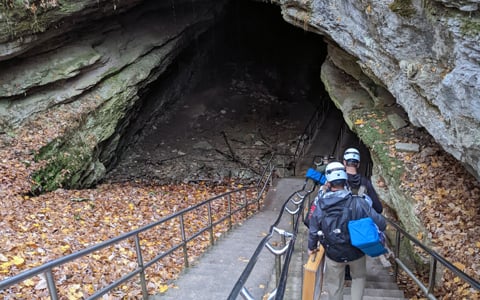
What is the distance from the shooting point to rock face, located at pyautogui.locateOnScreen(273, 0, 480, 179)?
4035mm

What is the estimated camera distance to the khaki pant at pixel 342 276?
3.36 meters

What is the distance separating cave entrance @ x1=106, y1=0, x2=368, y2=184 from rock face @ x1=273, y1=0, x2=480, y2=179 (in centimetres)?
663

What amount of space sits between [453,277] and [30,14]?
10.3m

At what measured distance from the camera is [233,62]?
19828 mm

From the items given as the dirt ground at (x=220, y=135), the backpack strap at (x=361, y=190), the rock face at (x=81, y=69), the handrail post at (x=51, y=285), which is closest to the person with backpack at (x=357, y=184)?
the backpack strap at (x=361, y=190)

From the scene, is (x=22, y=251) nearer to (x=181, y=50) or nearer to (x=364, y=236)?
(x=364, y=236)

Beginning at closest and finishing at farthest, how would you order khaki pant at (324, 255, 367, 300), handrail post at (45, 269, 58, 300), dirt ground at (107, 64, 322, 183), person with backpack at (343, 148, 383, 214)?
1. handrail post at (45, 269, 58, 300)
2. khaki pant at (324, 255, 367, 300)
3. person with backpack at (343, 148, 383, 214)
4. dirt ground at (107, 64, 322, 183)

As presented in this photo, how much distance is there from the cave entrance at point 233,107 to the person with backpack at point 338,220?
981 cm

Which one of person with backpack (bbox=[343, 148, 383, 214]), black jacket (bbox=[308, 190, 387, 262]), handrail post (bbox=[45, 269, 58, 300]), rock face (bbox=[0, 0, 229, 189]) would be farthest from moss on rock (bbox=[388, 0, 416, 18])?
rock face (bbox=[0, 0, 229, 189])

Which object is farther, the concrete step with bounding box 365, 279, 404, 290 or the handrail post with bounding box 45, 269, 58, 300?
the concrete step with bounding box 365, 279, 404, 290

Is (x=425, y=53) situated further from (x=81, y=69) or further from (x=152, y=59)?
(x=152, y=59)

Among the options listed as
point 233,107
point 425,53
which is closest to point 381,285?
point 425,53

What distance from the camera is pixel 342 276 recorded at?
3.42 metres

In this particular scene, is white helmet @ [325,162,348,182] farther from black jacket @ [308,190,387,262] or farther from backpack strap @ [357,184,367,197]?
backpack strap @ [357,184,367,197]
